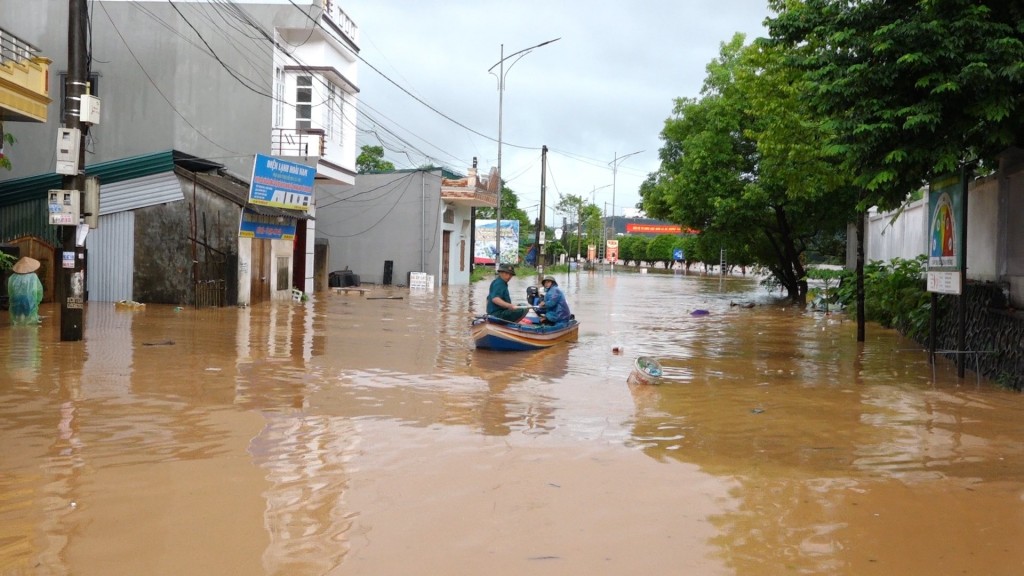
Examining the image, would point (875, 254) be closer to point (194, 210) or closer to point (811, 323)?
point (811, 323)

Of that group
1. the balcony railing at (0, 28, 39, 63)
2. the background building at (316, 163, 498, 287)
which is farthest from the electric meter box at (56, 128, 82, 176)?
the background building at (316, 163, 498, 287)

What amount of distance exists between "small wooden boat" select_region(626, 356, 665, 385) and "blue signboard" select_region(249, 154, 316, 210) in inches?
566

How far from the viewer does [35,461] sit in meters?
7.40

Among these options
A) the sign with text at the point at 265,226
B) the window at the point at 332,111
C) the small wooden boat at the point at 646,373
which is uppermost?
the window at the point at 332,111

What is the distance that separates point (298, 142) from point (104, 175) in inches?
258

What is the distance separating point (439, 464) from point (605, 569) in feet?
8.76

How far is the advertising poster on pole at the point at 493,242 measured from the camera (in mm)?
69250

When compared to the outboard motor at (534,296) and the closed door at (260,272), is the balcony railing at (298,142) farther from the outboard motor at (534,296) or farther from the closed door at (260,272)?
the outboard motor at (534,296)

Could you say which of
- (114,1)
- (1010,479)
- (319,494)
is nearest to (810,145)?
(1010,479)

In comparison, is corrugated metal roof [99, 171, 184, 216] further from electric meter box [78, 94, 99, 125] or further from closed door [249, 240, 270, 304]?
electric meter box [78, 94, 99, 125]

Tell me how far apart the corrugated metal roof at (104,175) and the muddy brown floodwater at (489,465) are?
8.65 m

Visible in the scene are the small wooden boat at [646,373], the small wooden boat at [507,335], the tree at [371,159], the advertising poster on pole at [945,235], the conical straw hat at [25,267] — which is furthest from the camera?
the tree at [371,159]

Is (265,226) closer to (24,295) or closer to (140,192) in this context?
(140,192)

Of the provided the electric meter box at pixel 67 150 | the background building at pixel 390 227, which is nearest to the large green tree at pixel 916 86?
the electric meter box at pixel 67 150
